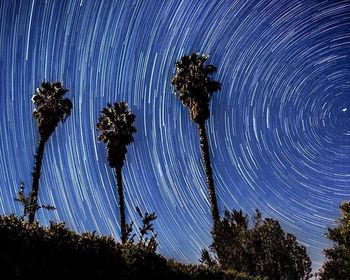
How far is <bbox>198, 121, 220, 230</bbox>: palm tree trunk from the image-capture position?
28062mm

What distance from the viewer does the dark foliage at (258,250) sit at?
27.4 meters

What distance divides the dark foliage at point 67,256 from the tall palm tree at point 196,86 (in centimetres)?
1744

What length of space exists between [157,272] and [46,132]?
68.9 feet

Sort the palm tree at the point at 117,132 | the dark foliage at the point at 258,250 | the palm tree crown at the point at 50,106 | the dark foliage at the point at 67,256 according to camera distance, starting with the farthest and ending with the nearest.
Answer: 1. the palm tree at the point at 117,132
2. the palm tree crown at the point at 50,106
3. the dark foliage at the point at 258,250
4. the dark foliage at the point at 67,256

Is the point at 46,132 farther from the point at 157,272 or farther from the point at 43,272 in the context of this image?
the point at 43,272

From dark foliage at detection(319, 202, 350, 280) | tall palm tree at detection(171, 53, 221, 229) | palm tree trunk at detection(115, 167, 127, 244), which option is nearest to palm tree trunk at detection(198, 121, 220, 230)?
tall palm tree at detection(171, 53, 221, 229)

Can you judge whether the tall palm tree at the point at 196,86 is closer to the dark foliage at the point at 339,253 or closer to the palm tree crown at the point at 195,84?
the palm tree crown at the point at 195,84

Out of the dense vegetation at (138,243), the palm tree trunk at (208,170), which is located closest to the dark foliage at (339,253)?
the dense vegetation at (138,243)

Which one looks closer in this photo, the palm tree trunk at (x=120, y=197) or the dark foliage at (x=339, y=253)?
the palm tree trunk at (x=120, y=197)

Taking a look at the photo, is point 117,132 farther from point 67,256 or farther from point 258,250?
point 67,256

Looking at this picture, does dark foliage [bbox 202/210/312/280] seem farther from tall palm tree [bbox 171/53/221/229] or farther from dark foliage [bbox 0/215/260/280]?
dark foliage [bbox 0/215/260/280]

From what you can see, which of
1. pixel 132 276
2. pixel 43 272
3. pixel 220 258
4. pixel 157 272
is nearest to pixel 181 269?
pixel 157 272

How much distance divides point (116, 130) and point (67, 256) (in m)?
26.2

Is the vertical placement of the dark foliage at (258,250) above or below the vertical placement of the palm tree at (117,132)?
below
